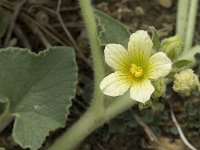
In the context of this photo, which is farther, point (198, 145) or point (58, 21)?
point (58, 21)

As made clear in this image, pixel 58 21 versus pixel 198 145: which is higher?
pixel 58 21

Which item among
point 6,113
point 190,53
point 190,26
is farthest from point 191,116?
point 6,113

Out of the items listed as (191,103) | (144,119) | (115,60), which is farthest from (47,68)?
(191,103)

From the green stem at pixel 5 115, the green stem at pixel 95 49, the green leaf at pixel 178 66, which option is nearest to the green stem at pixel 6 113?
the green stem at pixel 5 115

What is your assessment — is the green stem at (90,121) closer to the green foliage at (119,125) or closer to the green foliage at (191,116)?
the green foliage at (119,125)

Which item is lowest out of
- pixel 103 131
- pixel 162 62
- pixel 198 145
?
pixel 198 145

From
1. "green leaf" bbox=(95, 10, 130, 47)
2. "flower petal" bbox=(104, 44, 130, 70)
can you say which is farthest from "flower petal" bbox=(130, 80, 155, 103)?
"green leaf" bbox=(95, 10, 130, 47)

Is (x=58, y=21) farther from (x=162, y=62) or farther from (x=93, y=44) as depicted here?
(x=162, y=62)

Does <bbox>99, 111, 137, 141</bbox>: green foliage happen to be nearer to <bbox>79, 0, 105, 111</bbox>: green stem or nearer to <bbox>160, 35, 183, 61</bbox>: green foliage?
<bbox>79, 0, 105, 111</bbox>: green stem
